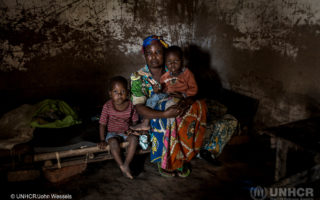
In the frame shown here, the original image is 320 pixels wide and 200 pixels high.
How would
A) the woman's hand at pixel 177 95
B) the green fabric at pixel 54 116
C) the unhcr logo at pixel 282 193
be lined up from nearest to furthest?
the unhcr logo at pixel 282 193
the woman's hand at pixel 177 95
the green fabric at pixel 54 116

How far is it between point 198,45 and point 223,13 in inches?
36.7

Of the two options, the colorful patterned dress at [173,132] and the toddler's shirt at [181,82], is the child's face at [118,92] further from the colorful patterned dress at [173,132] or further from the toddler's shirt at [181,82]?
the toddler's shirt at [181,82]

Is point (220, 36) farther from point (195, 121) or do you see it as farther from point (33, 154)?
point (33, 154)

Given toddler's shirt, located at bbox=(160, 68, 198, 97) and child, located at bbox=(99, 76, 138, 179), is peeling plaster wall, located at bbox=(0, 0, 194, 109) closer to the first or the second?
child, located at bbox=(99, 76, 138, 179)

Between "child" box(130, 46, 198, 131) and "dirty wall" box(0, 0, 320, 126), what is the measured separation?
1306mm

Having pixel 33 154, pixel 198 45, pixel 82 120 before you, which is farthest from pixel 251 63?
pixel 33 154

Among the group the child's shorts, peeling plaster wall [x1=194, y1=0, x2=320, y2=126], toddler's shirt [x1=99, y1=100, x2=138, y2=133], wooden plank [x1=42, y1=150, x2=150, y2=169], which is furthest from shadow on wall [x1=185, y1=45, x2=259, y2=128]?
wooden plank [x1=42, y1=150, x2=150, y2=169]

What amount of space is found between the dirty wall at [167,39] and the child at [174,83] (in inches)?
51.4

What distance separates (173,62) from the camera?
2.60 meters

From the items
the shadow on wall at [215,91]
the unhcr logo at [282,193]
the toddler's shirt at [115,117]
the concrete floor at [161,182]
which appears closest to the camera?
the unhcr logo at [282,193]

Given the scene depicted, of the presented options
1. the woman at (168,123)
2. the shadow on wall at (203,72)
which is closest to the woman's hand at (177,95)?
the woman at (168,123)

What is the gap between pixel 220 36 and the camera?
393cm

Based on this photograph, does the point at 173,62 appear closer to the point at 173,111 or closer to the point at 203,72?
the point at 173,111

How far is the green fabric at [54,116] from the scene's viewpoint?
2.91 meters
